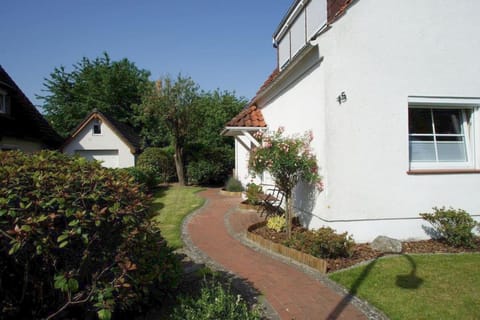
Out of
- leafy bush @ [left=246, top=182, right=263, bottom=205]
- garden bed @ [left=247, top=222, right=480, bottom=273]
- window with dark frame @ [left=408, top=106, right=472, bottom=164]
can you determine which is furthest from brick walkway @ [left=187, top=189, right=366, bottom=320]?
window with dark frame @ [left=408, top=106, right=472, bottom=164]

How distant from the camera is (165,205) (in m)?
12.8

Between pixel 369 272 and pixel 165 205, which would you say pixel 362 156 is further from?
pixel 165 205

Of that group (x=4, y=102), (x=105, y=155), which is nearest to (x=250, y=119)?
(x=4, y=102)

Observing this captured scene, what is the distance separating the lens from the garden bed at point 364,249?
557 centimetres

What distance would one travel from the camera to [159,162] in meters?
22.0

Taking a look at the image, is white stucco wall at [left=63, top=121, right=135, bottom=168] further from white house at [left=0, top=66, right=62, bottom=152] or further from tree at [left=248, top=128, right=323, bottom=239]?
tree at [left=248, top=128, right=323, bottom=239]

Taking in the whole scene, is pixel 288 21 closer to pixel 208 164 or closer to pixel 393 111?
pixel 393 111

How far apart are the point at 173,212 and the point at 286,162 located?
5928 millimetres

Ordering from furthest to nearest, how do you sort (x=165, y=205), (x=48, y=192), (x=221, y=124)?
(x=221, y=124) < (x=165, y=205) < (x=48, y=192)

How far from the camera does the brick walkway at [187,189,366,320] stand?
3992 millimetres

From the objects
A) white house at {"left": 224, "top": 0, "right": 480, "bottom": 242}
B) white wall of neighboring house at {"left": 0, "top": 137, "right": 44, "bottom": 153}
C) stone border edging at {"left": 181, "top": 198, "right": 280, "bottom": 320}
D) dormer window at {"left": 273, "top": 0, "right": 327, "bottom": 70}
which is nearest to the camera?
stone border edging at {"left": 181, "top": 198, "right": 280, "bottom": 320}

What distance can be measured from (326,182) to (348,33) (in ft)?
10.6

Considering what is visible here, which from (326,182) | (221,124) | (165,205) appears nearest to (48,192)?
(326,182)

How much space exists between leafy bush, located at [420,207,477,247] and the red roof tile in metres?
6.29
